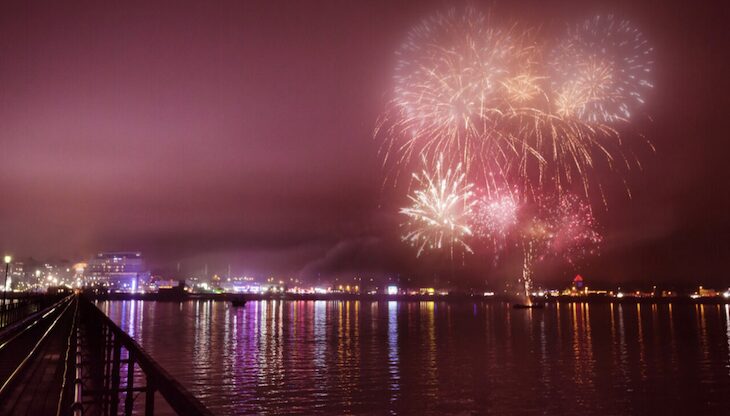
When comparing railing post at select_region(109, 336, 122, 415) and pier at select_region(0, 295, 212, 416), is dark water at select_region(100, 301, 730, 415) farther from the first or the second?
railing post at select_region(109, 336, 122, 415)

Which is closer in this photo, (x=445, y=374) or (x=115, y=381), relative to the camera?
(x=115, y=381)

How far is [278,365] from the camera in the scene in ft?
98.0

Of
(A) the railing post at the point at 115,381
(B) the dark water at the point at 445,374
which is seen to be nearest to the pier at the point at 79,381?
(A) the railing post at the point at 115,381

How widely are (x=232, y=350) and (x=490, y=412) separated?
21.3 m

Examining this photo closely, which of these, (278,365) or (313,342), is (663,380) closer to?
(278,365)

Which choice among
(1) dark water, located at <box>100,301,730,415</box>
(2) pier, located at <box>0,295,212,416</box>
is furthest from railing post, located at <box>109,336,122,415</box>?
(1) dark water, located at <box>100,301,730,415</box>

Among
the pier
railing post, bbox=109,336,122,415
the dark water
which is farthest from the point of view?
the dark water

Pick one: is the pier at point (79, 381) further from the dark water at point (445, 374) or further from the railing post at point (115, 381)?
the dark water at point (445, 374)

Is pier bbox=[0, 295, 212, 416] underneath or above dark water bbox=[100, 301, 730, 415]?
above

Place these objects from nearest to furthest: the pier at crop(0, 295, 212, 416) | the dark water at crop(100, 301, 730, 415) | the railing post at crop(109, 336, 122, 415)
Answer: the pier at crop(0, 295, 212, 416)
the railing post at crop(109, 336, 122, 415)
the dark water at crop(100, 301, 730, 415)

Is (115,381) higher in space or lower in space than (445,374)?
higher

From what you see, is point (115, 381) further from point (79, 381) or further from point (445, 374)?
point (445, 374)

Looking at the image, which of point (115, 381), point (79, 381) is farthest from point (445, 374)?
point (79, 381)

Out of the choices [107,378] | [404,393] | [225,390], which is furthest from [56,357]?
[404,393]
